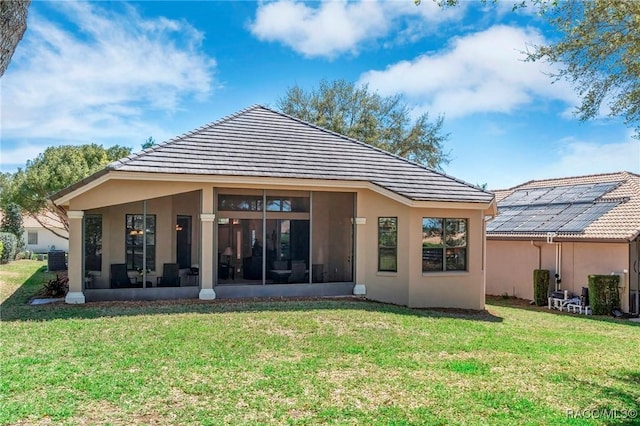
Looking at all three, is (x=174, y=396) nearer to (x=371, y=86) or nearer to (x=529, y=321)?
(x=529, y=321)

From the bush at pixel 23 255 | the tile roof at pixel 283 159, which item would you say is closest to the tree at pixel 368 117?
the tile roof at pixel 283 159

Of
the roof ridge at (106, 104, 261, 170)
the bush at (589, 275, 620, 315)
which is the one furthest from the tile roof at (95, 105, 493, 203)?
the bush at (589, 275, 620, 315)

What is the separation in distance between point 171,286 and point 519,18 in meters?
11.7

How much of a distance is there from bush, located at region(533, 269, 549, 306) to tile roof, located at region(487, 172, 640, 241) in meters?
1.44

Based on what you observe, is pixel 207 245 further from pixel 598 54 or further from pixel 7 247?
pixel 7 247

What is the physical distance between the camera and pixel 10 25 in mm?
2670

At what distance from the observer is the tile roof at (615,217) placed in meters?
16.3

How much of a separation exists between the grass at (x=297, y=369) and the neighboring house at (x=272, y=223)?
251 cm

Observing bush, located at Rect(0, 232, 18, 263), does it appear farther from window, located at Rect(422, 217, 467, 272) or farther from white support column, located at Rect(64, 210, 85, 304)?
window, located at Rect(422, 217, 467, 272)

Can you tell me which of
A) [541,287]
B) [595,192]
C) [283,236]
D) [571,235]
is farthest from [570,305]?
[283,236]

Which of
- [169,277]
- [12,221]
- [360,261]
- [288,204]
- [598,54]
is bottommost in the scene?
[169,277]

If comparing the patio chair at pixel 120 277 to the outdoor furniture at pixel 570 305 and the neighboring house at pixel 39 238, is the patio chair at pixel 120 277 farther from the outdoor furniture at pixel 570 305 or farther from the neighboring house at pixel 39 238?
the neighboring house at pixel 39 238

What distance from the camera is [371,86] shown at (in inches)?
1275

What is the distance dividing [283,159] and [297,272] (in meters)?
3.43
